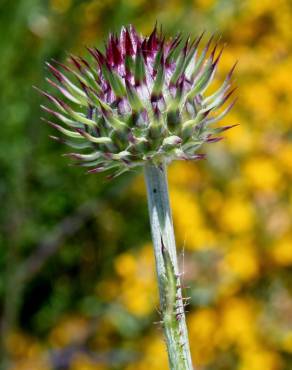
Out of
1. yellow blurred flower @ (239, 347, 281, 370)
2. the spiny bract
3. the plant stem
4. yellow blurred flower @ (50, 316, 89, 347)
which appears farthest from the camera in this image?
yellow blurred flower @ (50, 316, 89, 347)

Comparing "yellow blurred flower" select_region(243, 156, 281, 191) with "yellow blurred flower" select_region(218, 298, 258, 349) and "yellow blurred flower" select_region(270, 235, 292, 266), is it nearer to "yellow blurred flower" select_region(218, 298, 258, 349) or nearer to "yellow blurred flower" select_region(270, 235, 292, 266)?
"yellow blurred flower" select_region(270, 235, 292, 266)

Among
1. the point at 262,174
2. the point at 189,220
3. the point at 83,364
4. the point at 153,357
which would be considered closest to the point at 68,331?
the point at 83,364

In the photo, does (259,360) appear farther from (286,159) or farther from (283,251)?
(286,159)

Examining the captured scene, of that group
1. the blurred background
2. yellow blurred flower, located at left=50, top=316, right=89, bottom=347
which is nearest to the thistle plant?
the blurred background

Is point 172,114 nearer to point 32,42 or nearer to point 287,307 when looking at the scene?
point 287,307

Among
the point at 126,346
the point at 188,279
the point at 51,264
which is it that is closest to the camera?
the point at 188,279

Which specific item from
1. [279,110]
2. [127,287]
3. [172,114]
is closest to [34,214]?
[127,287]

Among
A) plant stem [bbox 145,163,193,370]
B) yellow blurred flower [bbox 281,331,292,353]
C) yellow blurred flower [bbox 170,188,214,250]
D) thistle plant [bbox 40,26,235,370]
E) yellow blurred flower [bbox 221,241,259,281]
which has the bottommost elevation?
plant stem [bbox 145,163,193,370]
